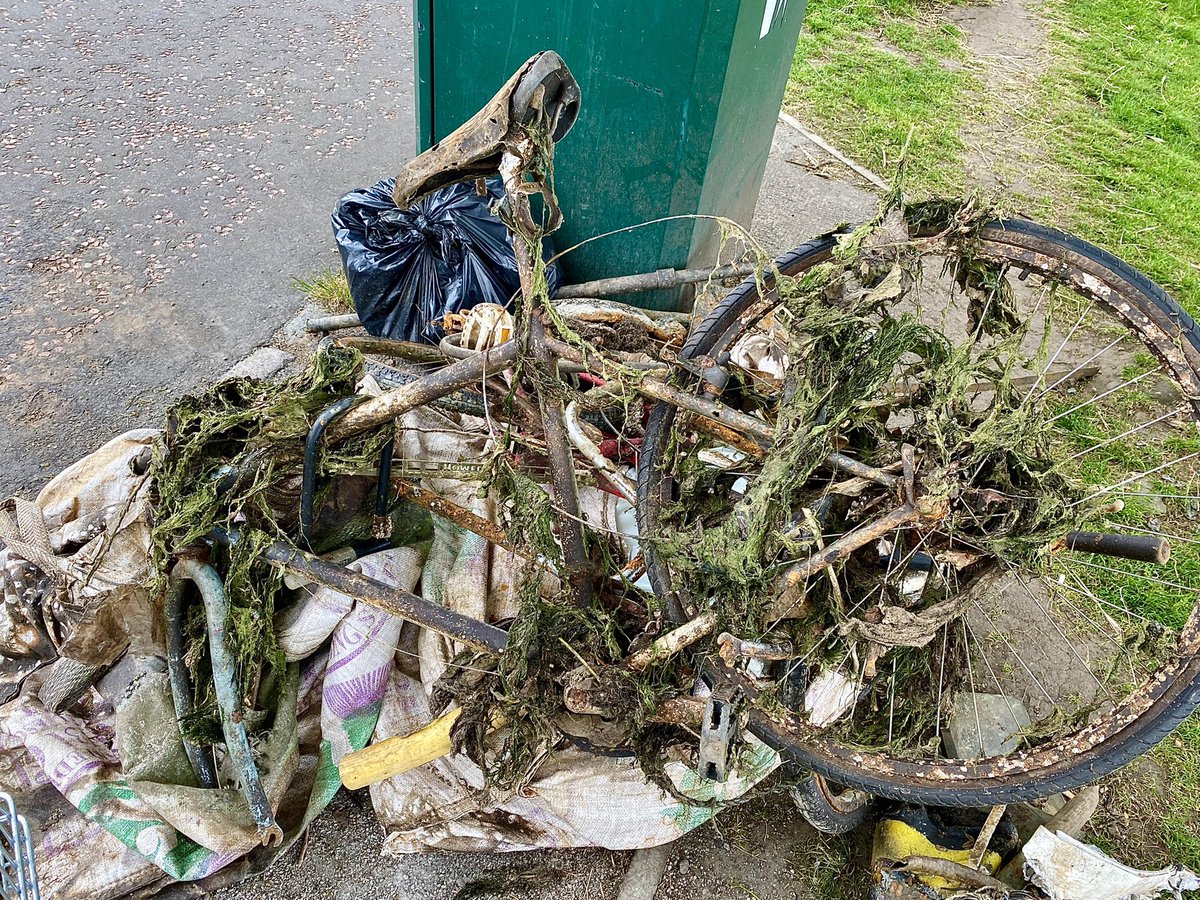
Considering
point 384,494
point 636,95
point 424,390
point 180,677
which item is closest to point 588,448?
point 424,390

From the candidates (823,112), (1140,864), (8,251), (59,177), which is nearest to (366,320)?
(8,251)

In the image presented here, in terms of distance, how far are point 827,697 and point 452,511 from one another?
3.76 ft

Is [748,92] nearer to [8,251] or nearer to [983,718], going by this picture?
[983,718]

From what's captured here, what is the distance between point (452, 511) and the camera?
2402 millimetres

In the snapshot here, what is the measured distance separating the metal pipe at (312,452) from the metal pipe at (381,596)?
0.30 ft

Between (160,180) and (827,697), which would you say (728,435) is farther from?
(160,180)

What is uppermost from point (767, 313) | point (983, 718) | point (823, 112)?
point (767, 313)

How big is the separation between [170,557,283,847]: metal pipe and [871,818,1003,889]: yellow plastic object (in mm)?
1583

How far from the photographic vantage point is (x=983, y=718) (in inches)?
99.3

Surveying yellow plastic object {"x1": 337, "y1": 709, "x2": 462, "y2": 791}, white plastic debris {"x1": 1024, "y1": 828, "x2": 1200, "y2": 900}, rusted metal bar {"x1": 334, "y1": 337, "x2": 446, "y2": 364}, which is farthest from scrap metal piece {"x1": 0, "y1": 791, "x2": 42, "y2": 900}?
white plastic debris {"x1": 1024, "y1": 828, "x2": 1200, "y2": 900}

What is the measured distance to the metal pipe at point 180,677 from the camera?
7.32 feet

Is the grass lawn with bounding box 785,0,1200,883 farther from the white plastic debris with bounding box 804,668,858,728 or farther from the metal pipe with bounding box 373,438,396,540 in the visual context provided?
the metal pipe with bounding box 373,438,396,540

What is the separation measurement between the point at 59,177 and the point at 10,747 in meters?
3.07

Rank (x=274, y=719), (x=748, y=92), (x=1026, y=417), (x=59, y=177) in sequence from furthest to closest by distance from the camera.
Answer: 1. (x=59, y=177)
2. (x=748, y=92)
3. (x=274, y=719)
4. (x=1026, y=417)
